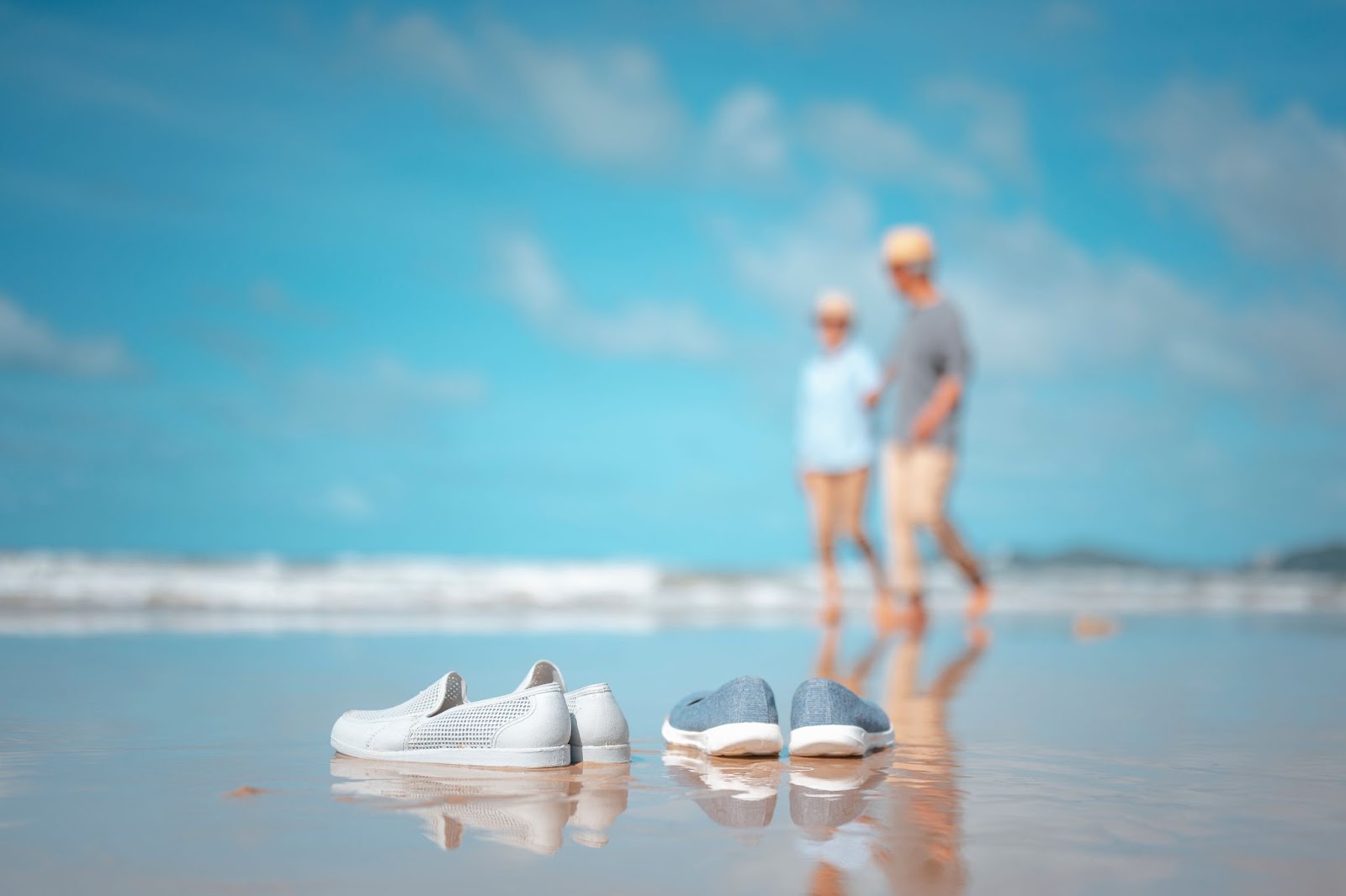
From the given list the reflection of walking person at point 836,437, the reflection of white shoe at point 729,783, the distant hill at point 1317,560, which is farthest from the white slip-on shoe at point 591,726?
the distant hill at point 1317,560

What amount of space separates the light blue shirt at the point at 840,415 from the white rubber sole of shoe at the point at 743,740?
6154 mm

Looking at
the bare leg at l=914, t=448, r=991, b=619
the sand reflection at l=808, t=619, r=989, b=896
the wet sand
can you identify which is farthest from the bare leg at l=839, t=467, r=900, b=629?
the sand reflection at l=808, t=619, r=989, b=896

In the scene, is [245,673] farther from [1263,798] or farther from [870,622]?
[870,622]


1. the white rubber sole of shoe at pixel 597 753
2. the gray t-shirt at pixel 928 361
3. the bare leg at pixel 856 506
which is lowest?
the white rubber sole of shoe at pixel 597 753

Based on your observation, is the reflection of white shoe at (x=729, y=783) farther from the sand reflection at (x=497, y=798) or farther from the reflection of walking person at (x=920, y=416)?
the reflection of walking person at (x=920, y=416)

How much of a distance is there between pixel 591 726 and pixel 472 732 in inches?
10.8

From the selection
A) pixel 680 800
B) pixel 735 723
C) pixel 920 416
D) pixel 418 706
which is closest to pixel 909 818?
pixel 680 800

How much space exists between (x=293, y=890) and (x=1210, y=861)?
138 centimetres

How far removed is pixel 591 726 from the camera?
8.44 ft

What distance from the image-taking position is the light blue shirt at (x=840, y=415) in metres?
8.76

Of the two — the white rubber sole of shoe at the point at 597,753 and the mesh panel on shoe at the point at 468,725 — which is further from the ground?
the mesh panel on shoe at the point at 468,725

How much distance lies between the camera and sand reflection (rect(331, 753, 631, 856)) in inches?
73.7

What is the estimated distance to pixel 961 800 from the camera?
87.5 inches

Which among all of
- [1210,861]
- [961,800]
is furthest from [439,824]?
[1210,861]
